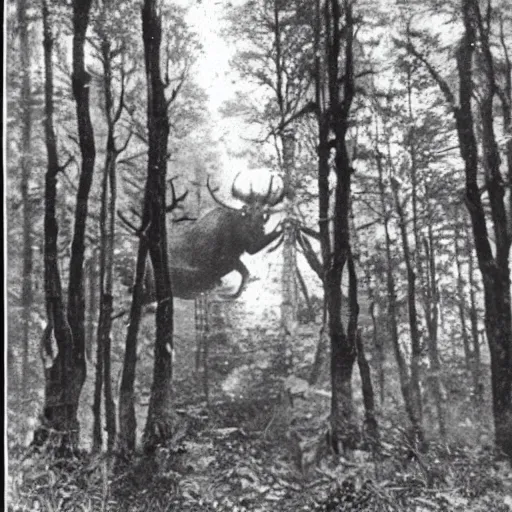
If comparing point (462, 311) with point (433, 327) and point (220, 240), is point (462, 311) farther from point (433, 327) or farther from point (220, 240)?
point (220, 240)

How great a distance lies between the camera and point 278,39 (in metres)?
3.38

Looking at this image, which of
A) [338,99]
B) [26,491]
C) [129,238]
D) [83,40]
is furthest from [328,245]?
[26,491]

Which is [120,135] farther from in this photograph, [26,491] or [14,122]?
[26,491]

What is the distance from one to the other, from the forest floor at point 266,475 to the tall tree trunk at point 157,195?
15.0 inches

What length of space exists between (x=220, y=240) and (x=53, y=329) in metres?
1.56

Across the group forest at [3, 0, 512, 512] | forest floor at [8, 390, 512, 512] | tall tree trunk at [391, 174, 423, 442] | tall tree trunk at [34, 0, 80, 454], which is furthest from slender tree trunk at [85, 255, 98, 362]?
tall tree trunk at [391, 174, 423, 442]

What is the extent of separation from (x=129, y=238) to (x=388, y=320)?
2.01 m

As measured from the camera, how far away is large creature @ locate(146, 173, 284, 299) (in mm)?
3385

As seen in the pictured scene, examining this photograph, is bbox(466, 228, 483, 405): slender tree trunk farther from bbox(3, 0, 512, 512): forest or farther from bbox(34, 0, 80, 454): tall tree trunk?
bbox(34, 0, 80, 454): tall tree trunk

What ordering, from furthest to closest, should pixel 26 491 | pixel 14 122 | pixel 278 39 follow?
pixel 14 122 → pixel 26 491 → pixel 278 39

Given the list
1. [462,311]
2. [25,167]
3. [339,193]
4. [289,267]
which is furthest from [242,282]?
[25,167]

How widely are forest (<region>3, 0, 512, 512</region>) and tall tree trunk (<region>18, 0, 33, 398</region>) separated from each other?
0.16ft

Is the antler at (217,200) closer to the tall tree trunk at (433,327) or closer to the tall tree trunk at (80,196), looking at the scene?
the tall tree trunk at (80,196)

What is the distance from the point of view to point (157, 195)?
362 centimetres
